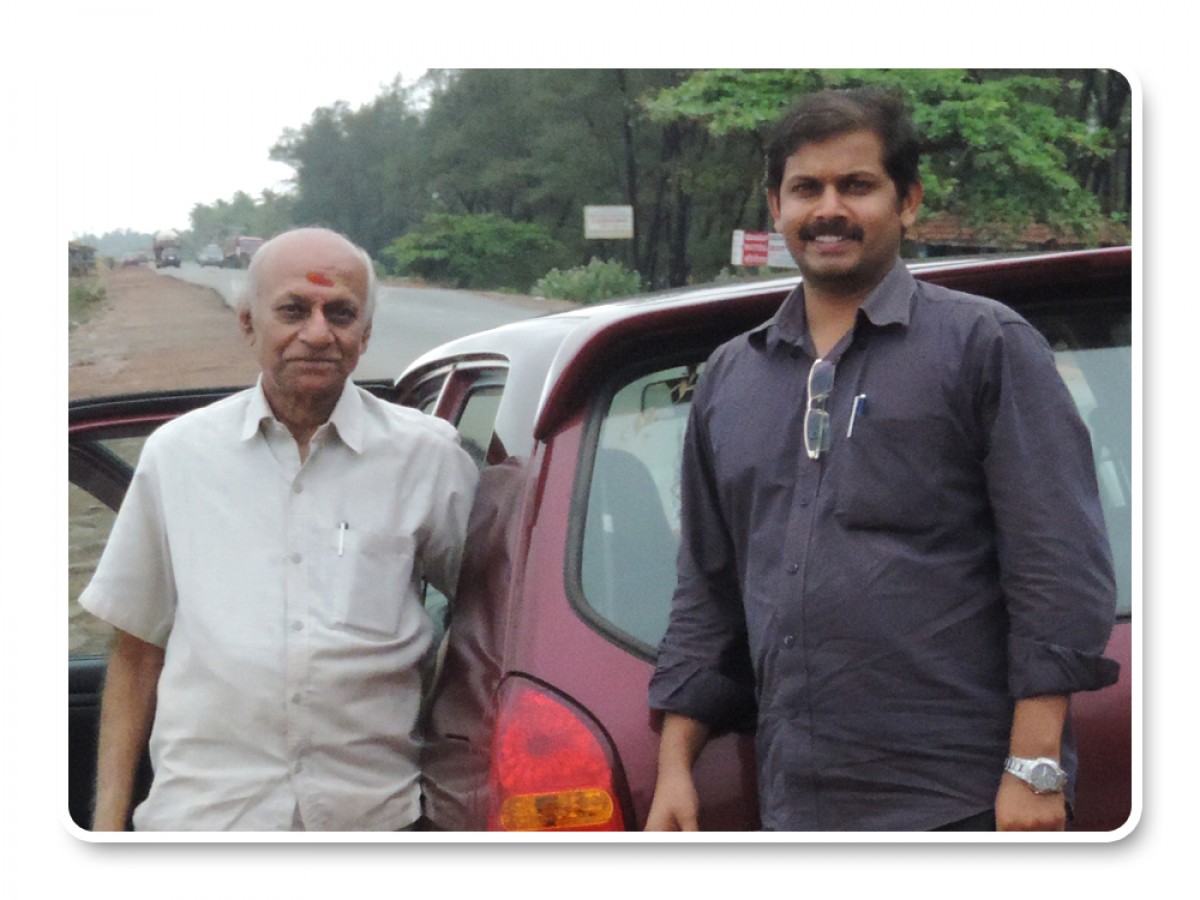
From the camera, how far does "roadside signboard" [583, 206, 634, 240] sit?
8.45ft

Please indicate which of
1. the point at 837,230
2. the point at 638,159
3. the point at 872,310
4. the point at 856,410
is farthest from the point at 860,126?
the point at 638,159

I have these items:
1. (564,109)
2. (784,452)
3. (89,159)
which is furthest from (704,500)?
(89,159)

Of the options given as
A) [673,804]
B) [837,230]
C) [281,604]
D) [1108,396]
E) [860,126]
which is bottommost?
[673,804]

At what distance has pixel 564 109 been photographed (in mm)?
2465

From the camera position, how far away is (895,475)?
5.22 ft

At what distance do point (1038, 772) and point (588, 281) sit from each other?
54.2 inches

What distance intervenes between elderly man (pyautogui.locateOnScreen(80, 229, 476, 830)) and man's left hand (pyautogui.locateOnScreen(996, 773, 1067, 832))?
885 mm

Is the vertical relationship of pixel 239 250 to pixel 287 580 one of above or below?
above

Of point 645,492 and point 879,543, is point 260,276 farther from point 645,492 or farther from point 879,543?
point 879,543

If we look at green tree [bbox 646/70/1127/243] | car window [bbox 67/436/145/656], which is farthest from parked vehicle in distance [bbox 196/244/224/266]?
green tree [bbox 646/70/1127/243]

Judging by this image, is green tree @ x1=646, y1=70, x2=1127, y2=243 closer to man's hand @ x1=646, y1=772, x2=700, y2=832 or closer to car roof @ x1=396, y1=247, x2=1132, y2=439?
car roof @ x1=396, y1=247, x2=1132, y2=439

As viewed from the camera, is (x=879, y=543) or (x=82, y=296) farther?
(x=82, y=296)
